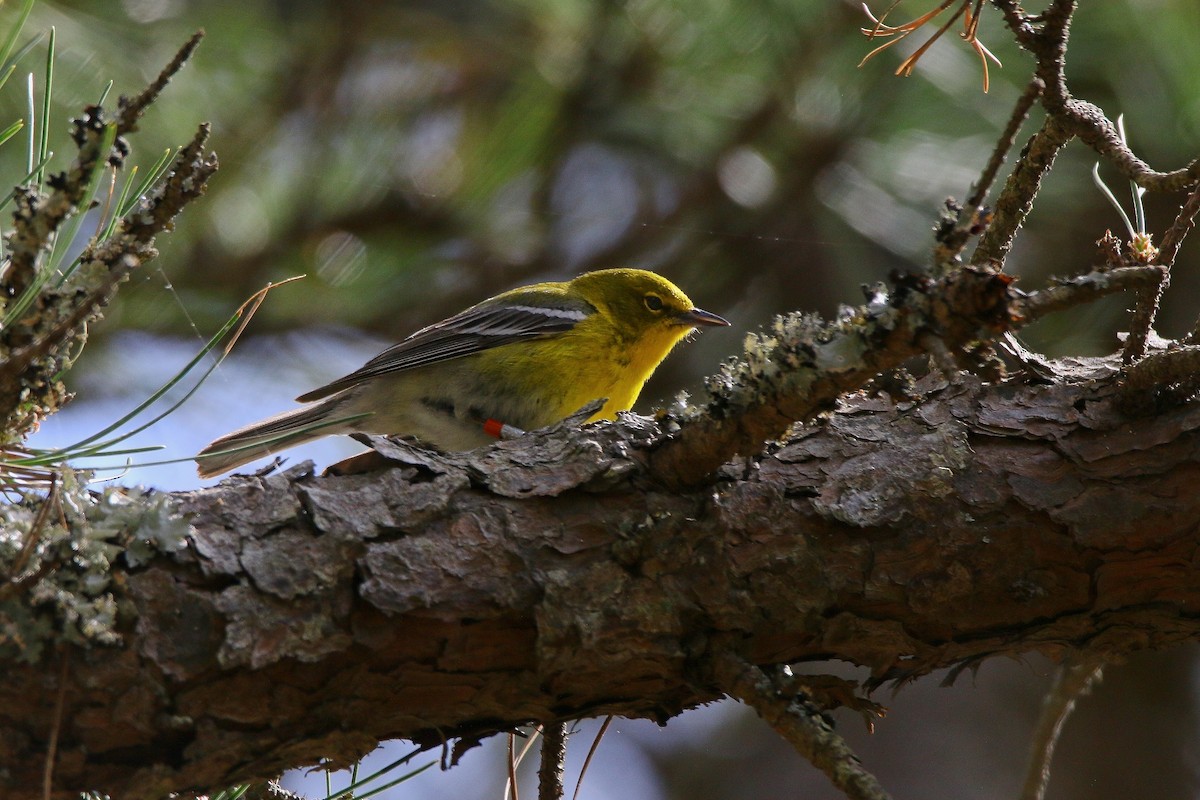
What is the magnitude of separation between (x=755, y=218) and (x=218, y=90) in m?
2.40

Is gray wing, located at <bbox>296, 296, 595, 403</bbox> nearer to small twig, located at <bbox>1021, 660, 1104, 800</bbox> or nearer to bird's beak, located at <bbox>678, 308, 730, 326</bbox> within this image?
bird's beak, located at <bbox>678, 308, 730, 326</bbox>

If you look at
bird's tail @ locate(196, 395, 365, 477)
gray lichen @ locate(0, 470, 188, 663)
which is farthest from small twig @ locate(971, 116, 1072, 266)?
bird's tail @ locate(196, 395, 365, 477)

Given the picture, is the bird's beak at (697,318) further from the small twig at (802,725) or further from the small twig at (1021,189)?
the small twig at (802,725)

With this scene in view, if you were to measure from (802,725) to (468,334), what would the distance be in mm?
3208

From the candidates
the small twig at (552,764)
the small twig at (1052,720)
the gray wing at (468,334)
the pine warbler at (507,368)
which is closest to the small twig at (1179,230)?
the small twig at (1052,720)

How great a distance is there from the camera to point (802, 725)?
6.11ft

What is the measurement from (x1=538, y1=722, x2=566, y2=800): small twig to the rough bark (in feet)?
0.61

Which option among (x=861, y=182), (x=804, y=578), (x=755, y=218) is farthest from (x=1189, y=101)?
(x=804, y=578)

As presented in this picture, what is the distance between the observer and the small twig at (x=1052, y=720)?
263 centimetres

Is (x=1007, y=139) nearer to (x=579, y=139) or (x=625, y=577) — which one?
(x=625, y=577)

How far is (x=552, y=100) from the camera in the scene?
4762 millimetres

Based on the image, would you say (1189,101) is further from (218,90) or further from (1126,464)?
(218,90)

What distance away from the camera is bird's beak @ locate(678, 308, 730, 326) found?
482cm

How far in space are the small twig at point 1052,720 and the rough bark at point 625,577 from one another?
35cm
